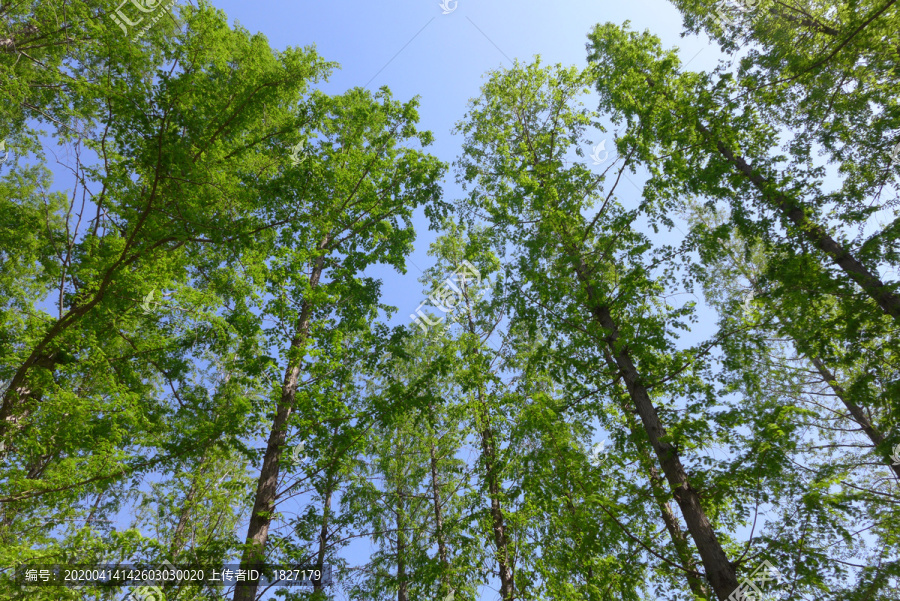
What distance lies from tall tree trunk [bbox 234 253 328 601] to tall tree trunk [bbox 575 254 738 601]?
4.96 meters

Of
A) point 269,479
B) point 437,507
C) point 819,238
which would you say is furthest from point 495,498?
point 819,238

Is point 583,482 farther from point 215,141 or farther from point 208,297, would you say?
point 215,141

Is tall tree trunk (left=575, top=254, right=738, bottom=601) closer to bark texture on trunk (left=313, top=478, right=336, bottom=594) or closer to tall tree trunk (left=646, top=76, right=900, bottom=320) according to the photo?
tall tree trunk (left=646, top=76, right=900, bottom=320)

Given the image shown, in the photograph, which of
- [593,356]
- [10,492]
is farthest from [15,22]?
[593,356]

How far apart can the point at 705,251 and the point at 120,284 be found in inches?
351

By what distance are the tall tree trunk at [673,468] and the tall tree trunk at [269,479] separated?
4.96 metres

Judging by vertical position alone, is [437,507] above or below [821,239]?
below

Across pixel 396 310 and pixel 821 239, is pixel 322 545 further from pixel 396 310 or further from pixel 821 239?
pixel 821 239

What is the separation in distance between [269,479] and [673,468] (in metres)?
5.81

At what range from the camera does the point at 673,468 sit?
6277 mm

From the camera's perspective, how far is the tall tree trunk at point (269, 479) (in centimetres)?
556

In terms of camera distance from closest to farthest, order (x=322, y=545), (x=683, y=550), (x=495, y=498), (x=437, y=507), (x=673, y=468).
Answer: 1. (x=683, y=550)
2. (x=673, y=468)
3. (x=495, y=498)
4. (x=322, y=545)
5. (x=437, y=507)

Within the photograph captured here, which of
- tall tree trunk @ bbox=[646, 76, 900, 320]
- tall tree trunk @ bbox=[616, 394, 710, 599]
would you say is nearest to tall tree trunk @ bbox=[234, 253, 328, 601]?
tall tree trunk @ bbox=[616, 394, 710, 599]

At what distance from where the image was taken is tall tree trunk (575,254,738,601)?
547cm
